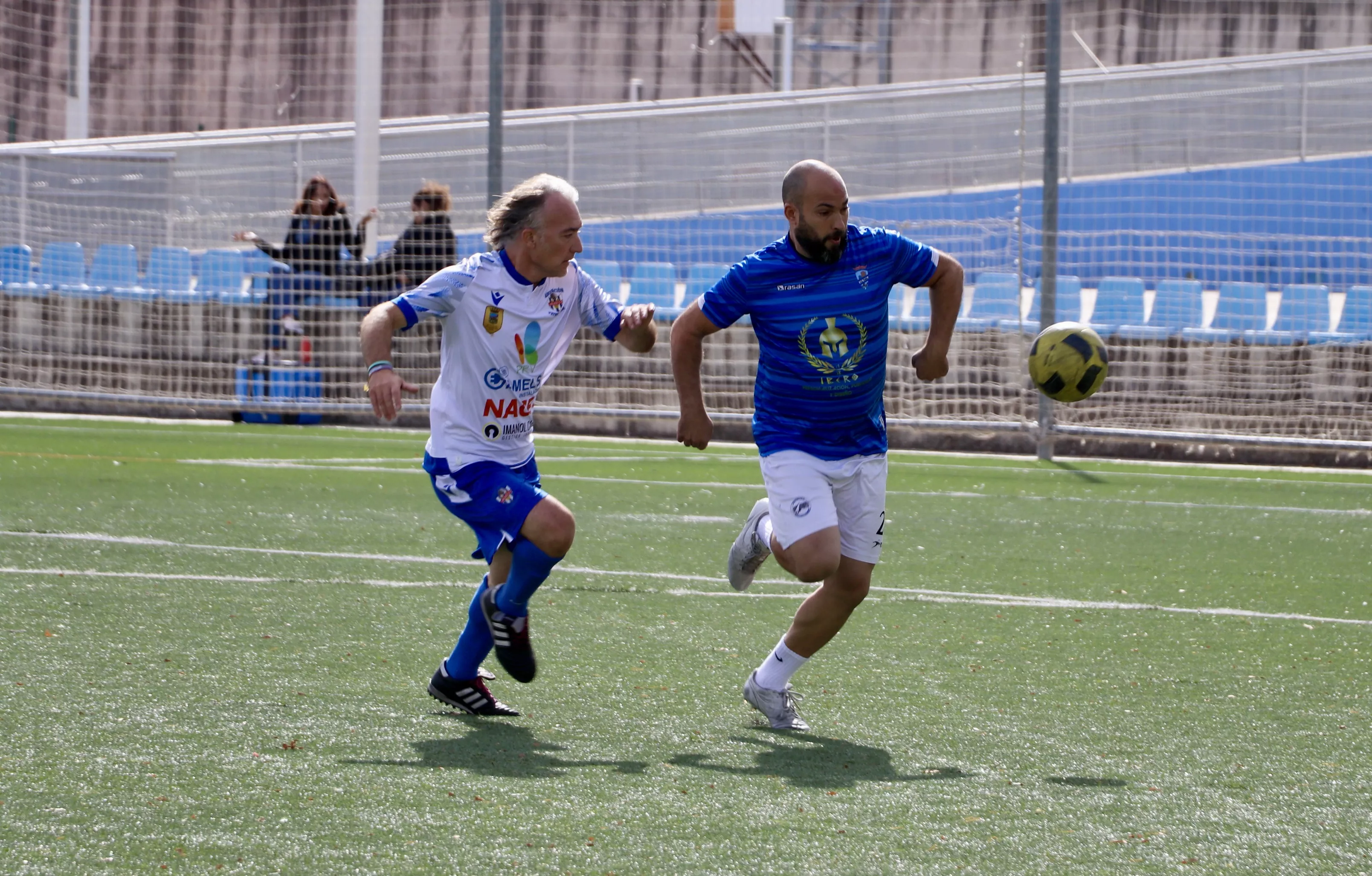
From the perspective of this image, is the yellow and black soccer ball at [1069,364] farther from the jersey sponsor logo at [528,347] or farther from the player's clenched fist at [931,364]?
the jersey sponsor logo at [528,347]

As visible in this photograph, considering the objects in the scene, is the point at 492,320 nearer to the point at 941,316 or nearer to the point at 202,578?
the point at 941,316

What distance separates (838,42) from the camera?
84.5ft

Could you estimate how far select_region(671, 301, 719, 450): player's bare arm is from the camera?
16.1 feet

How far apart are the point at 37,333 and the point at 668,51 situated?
12.0 m

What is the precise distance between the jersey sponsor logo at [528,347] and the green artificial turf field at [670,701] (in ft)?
3.27

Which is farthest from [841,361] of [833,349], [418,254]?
[418,254]

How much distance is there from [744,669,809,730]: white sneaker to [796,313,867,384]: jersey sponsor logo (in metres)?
0.90

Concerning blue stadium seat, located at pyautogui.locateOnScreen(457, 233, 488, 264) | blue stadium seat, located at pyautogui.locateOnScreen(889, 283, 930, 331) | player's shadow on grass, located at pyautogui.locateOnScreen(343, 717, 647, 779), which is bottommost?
player's shadow on grass, located at pyautogui.locateOnScreen(343, 717, 647, 779)

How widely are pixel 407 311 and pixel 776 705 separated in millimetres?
1549

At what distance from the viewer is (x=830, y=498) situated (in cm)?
479

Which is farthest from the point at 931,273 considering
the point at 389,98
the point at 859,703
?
the point at 389,98

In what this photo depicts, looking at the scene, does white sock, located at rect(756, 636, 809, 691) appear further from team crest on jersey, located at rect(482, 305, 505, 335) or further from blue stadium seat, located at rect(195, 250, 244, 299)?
blue stadium seat, located at rect(195, 250, 244, 299)

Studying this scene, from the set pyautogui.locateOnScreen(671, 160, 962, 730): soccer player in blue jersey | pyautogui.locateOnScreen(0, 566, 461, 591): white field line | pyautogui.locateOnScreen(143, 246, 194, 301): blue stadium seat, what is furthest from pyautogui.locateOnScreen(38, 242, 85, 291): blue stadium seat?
pyautogui.locateOnScreen(671, 160, 962, 730): soccer player in blue jersey

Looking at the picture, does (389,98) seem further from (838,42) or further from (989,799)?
(989,799)
